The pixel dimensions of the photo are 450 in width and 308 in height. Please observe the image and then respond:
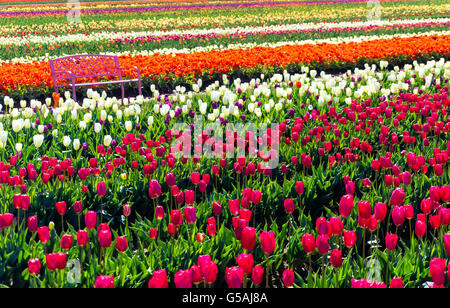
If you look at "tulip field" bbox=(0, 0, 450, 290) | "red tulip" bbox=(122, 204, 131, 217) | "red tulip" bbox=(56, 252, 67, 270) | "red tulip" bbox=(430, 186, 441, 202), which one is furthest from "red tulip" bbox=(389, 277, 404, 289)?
"red tulip" bbox=(122, 204, 131, 217)

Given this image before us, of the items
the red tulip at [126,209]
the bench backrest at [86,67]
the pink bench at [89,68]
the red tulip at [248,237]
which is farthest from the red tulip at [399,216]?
the bench backrest at [86,67]

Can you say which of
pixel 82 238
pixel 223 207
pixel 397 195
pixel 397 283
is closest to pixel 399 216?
pixel 397 195

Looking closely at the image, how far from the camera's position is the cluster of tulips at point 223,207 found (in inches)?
102

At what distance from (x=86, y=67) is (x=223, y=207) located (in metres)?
6.21

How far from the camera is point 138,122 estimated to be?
607cm

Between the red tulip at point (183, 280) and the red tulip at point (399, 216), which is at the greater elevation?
the red tulip at point (183, 280)

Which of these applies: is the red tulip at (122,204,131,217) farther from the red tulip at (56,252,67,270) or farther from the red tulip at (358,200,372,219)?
the red tulip at (358,200,372,219)

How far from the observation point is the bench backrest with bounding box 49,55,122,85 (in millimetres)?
8805

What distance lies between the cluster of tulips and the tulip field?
13 millimetres

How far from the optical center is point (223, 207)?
144 inches

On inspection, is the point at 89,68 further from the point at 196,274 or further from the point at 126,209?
the point at 196,274

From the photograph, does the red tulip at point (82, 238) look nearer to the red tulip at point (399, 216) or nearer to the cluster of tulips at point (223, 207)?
the cluster of tulips at point (223, 207)

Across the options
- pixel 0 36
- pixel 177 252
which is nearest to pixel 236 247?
pixel 177 252

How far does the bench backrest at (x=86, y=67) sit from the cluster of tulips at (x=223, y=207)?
2.32 metres
